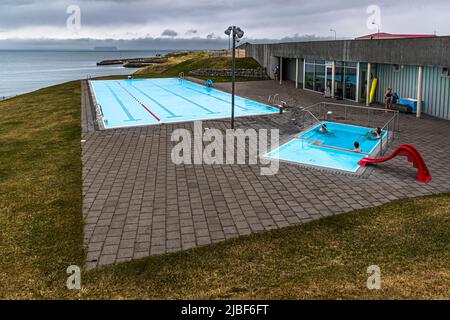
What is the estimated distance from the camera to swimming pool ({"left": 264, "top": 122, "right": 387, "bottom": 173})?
1277 centimetres

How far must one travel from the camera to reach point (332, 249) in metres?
6.93

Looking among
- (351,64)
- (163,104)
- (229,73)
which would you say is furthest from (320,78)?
(229,73)

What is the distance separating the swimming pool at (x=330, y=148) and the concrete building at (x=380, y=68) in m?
4.57

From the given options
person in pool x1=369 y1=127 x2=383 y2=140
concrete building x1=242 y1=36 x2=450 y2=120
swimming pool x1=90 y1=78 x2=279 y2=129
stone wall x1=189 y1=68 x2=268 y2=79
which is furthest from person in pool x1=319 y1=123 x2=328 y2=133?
stone wall x1=189 y1=68 x2=268 y2=79

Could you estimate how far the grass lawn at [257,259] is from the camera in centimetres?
568

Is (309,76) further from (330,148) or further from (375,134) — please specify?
(330,148)

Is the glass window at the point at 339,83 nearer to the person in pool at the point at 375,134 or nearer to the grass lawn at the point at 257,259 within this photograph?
the person in pool at the point at 375,134

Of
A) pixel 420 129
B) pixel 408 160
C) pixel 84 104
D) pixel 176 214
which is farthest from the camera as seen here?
pixel 84 104

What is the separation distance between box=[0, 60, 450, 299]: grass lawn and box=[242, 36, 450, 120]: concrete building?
1134cm

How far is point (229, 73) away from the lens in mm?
42406

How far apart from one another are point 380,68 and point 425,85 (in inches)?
165
